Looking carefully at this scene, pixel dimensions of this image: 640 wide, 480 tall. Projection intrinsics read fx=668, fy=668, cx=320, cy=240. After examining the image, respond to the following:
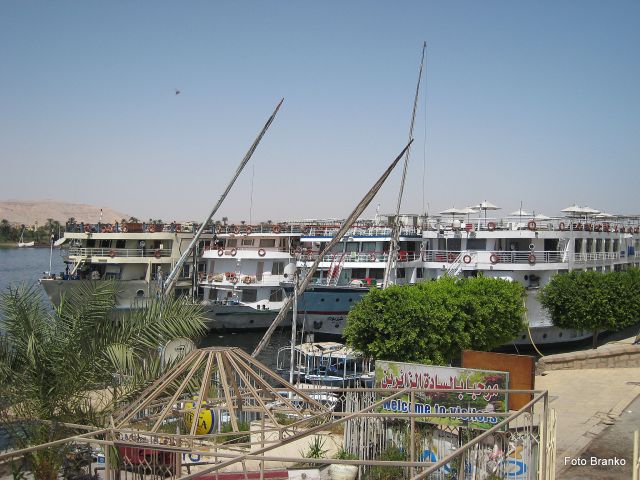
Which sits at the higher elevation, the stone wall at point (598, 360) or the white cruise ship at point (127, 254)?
the white cruise ship at point (127, 254)

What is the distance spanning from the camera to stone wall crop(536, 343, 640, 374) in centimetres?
2422

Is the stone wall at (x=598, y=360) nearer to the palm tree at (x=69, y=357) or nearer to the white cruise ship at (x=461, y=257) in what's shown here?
the white cruise ship at (x=461, y=257)

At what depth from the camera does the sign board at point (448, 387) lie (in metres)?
13.4

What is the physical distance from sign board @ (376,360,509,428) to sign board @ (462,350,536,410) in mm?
1794

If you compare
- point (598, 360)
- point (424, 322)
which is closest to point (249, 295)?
point (424, 322)

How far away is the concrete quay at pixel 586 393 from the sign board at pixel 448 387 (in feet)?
4.74

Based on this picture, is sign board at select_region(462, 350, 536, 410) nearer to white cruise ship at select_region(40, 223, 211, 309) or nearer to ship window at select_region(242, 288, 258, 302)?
ship window at select_region(242, 288, 258, 302)

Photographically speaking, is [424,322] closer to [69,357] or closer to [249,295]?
[69,357]

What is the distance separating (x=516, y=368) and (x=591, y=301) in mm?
16489

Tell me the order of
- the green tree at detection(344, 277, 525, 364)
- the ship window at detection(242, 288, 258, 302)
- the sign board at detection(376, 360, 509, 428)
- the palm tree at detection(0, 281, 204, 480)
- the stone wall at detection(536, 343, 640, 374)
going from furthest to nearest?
the ship window at detection(242, 288, 258, 302) → the stone wall at detection(536, 343, 640, 374) → the green tree at detection(344, 277, 525, 364) → the sign board at detection(376, 360, 509, 428) → the palm tree at detection(0, 281, 204, 480)

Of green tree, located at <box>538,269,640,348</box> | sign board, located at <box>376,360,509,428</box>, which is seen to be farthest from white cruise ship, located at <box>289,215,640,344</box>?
sign board, located at <box>376,360,509,428</box>

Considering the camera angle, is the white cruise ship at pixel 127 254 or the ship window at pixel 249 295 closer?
Answer: the white cruise ship at pixel 127 254

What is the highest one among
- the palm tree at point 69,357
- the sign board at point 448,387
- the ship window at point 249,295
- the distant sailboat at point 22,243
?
the palm tree at point 69,357

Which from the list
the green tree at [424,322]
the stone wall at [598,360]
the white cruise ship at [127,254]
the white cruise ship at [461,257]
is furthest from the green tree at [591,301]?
the white cruise ship at [127,254]
